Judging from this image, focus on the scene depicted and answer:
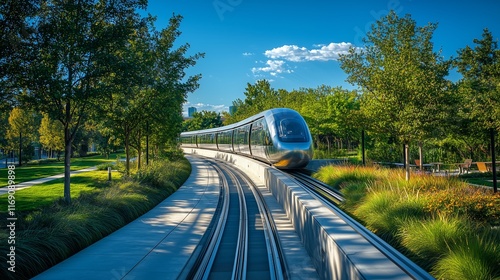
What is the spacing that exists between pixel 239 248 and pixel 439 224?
4330mm

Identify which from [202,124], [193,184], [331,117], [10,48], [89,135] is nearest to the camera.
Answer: [10,48]

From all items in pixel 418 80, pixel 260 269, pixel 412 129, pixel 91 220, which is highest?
pixel 418 80

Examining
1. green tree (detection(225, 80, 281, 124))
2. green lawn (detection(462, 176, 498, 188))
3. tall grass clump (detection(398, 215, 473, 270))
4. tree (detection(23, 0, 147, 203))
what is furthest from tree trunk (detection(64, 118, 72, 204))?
green tree (detection(225, 80, 281, 124))

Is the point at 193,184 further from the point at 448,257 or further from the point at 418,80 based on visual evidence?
the point at 448,257

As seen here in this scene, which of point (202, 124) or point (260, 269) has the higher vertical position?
point (202, 124)

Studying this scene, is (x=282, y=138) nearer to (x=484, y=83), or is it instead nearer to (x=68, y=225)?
(x=484, y=83)

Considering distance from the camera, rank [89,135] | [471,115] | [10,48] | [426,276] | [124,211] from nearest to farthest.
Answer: [426,276] < [10,48] < [124,211] < [471,115] < [89,135]

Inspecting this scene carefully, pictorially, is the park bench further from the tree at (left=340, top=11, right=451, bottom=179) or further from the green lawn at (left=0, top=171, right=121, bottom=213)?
the green lawn at (left=0, top=171, right=121, bottom=213)

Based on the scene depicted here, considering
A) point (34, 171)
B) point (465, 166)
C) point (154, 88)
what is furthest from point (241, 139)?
point (465, 166)

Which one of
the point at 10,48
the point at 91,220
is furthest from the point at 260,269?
the point at 10,48

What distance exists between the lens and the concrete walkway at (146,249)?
266 inches

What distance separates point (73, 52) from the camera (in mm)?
10773

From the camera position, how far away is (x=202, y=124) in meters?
119

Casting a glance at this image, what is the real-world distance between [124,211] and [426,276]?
29.8 ft
